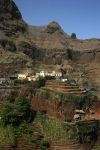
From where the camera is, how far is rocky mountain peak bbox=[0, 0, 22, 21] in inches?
3610

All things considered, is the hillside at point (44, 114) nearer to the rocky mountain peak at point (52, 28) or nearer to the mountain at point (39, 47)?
the mountain at point (39, 47)

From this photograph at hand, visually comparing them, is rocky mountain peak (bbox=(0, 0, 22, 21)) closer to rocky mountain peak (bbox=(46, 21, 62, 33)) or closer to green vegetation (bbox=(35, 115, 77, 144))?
rocky mountain peak (bbox=(46, 21, 62, 33))

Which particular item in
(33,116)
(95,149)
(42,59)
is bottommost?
(95,149)

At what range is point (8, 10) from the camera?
93.1 metres

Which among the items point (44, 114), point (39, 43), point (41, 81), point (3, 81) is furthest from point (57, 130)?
point (39, 43)

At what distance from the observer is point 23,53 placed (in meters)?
86.1

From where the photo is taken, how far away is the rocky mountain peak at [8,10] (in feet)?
301

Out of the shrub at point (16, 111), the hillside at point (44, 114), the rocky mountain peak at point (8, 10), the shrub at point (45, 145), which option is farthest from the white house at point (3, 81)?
Answer: the rocky mountain peak at point (8, 10)

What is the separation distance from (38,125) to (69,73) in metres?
32.5

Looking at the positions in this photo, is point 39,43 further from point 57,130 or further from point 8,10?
point 57,130

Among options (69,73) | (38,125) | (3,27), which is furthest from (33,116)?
(3,27)

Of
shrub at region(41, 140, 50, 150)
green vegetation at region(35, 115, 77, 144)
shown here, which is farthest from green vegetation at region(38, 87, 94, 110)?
shrub at region(41, 140, 50, 150)

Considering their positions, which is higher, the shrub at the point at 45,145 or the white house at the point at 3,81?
the white house at the point at 3,81

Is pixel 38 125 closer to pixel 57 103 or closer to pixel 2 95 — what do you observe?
pixel 57 103
